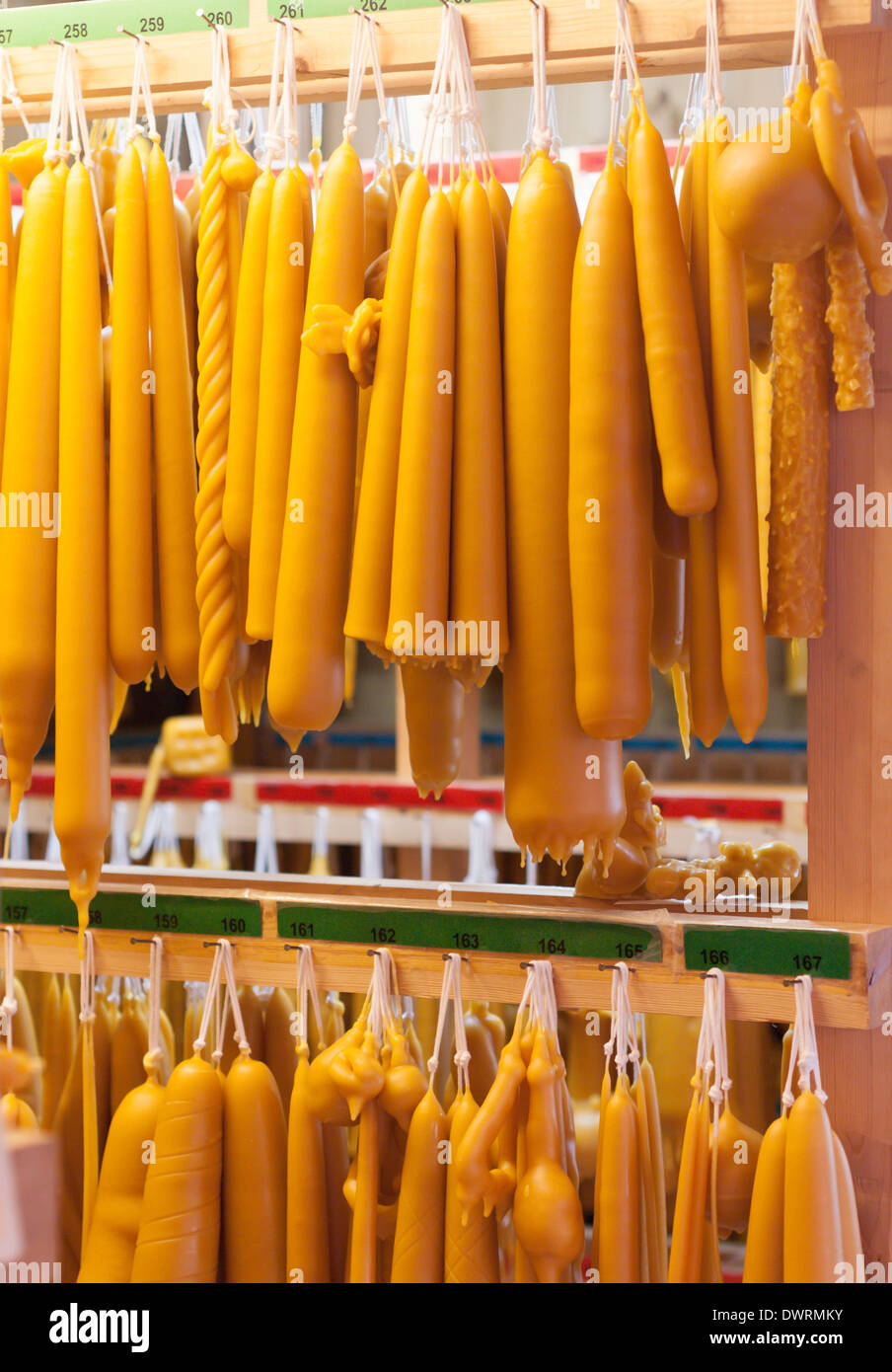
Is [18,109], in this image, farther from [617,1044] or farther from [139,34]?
[617,1044]

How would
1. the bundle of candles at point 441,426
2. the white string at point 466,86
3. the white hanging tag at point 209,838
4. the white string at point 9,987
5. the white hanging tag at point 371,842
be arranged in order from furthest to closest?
the white hanging tag at point 371,842, the white hanging tag at point 209,838, the white string at point 9,987, the white string at point 466,86, the bundle of candles at point 441,426

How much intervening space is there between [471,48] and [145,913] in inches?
38.7

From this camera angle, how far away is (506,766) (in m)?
1.22

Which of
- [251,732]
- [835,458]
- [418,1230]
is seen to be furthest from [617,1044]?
[251,732]

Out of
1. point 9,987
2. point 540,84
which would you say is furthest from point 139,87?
point 9,987

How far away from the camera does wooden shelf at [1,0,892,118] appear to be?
3.89ft

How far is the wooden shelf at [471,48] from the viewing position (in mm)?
1187

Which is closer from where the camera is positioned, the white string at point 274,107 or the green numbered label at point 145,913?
the white string at point 274,107

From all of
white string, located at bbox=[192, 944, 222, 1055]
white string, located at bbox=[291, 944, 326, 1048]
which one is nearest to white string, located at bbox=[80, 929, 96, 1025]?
white string, located at bbox=[192, 944, 222, 1055]

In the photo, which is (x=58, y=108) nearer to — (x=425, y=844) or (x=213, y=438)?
(x=213, y=438)

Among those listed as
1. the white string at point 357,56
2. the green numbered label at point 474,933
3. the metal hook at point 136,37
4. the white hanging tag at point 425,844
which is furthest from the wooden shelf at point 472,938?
the white hanging tag at point 425,844

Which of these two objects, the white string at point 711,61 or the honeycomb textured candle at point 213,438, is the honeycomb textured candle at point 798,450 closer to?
the white string at point 711,61

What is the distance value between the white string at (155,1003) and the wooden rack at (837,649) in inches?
18.0

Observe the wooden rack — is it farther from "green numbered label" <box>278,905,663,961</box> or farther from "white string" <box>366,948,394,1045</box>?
"white string" <box>366,948,394,1045</box>
